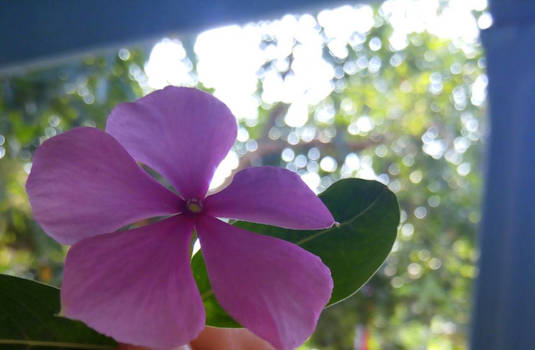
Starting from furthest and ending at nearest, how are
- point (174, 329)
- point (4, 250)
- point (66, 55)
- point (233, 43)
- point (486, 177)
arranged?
point (4, 250) → point (233, 43) → point (66, 55) → point (486, 177) → point (174, 329)

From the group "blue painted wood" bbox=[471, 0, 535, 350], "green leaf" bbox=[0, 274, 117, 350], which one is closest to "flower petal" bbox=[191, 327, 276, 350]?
"green leaf" bbox=[0, 274, 117, 350]

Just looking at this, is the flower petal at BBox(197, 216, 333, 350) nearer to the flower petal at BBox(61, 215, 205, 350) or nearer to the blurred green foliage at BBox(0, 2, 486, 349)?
the flower petal at BBox(61, 215, 205, 350)

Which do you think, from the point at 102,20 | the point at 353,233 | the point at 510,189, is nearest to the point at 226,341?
the point at 353,233

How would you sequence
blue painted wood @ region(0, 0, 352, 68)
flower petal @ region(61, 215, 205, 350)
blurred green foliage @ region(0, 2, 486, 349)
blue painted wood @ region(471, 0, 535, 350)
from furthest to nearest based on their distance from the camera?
blurred green foliage @ region(0, 2, 486, 349) < blue painted wood @ region(0, 0, 352, 68) < blue painted wood @ region(471, 0, 535, 350) < flower petal @ region(61, 215, 205, 350)

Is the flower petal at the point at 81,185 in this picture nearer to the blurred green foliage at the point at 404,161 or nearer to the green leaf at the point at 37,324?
the green leaf at the point at 37,324

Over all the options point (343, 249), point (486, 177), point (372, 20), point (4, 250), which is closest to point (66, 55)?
point (486, 177)

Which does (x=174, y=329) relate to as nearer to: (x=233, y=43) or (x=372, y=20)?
(x=233, y=43)

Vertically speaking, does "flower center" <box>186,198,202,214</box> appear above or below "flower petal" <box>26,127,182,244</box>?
below

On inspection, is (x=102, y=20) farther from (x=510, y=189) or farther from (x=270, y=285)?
(x=270, y=285)
